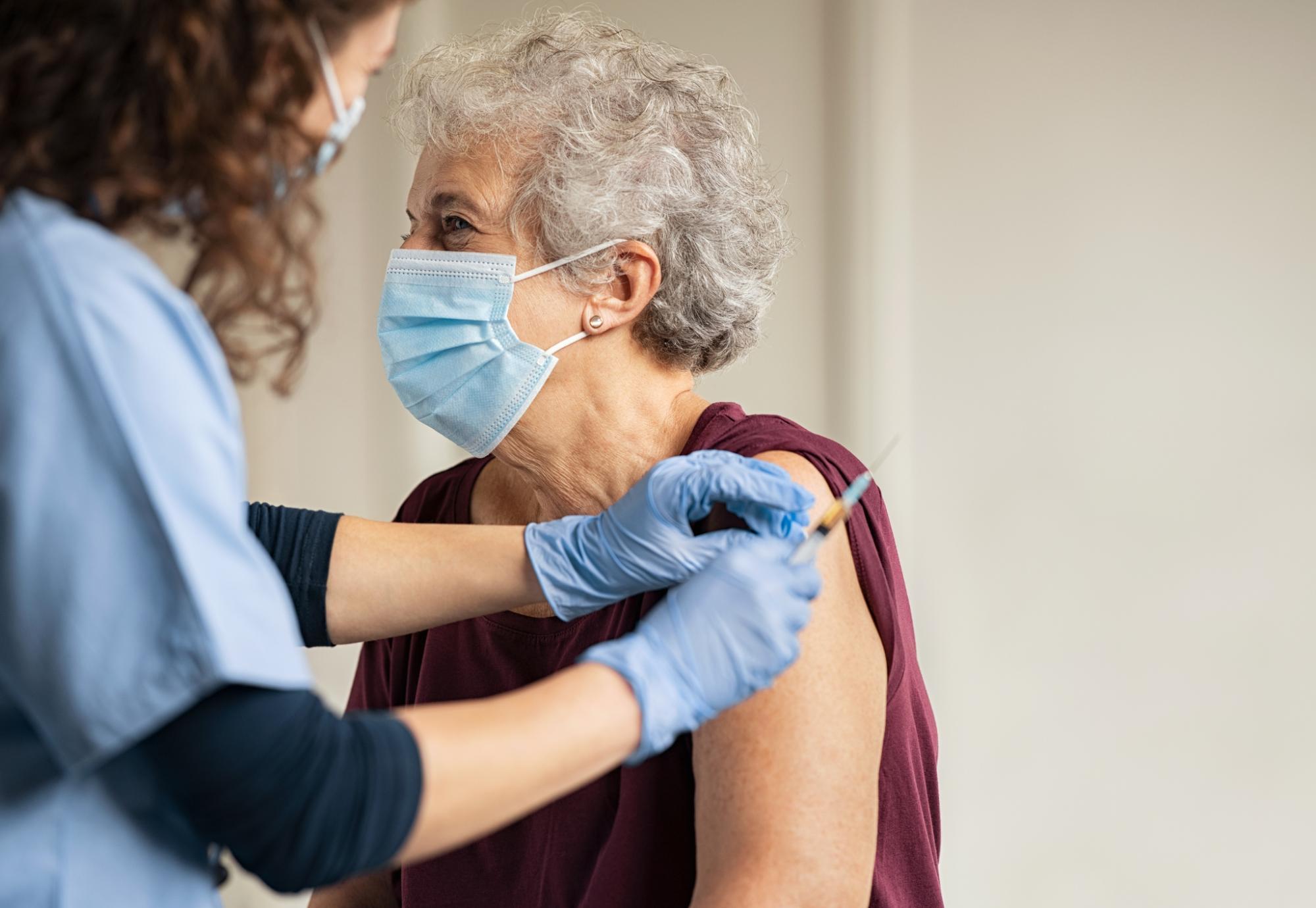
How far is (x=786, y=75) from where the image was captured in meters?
2.48

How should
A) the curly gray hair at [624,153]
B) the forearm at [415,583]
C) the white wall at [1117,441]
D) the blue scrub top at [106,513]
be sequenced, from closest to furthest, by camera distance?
the blue scrub top at [106,513] < the forearm at [415,583] < the curly gray hair at [624,153] < the white wall at [1117,441]

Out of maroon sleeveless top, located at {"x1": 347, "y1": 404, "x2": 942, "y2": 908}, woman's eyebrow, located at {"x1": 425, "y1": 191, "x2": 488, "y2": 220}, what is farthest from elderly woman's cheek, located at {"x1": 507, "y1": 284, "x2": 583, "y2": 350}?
maroon sleeveless top, located at {"x1": 347, "y1": 404, "x2": 942, "y2": 908}

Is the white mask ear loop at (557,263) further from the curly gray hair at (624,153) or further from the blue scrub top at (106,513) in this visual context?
the blue scrub top at (106,513)

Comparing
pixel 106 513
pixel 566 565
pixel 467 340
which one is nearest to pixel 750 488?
pixel 566 565

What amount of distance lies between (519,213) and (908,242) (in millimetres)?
1180

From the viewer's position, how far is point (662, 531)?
117 centimetres

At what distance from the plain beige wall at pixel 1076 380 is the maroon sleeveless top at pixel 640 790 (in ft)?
3.19

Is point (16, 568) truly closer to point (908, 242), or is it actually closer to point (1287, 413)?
point (908, 242)

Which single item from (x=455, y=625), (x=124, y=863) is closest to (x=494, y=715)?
(x=124, y=863)

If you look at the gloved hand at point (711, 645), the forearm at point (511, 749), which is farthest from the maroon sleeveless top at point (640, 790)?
the forearm at point (511, 749)

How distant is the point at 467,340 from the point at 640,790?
0.60 meters

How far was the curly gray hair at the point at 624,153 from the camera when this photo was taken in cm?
146

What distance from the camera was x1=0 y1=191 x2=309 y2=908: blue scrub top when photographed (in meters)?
0.70

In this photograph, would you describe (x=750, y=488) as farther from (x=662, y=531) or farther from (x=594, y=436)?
(x=594, y=436)
